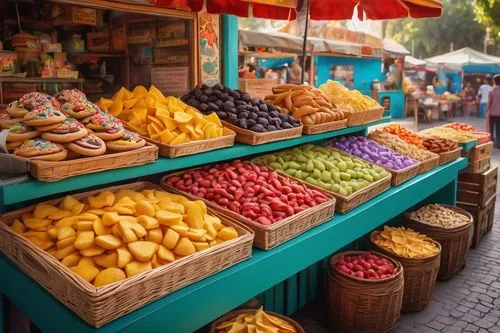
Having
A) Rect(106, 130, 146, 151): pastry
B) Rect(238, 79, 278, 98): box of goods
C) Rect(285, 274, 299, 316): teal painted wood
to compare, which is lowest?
Rect(285, 274, 299, 316): teal painted wood

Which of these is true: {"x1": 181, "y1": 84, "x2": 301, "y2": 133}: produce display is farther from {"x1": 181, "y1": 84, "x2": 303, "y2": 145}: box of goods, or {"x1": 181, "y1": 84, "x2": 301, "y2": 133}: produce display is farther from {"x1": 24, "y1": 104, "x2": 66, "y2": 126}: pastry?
{"x1": 24, "y1": 104, "x2": 66, "y2": 126}: pastry

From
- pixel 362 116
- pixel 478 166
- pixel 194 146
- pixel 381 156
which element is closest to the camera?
pixel 194 146

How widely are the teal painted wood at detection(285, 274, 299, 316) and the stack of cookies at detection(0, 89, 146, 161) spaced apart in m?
1.64

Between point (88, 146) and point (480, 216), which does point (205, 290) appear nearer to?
point (88, 146)

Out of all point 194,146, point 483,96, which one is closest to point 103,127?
point 194,146

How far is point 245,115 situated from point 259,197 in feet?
2.56

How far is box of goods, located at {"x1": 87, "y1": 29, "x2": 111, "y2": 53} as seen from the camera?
17.6 feet

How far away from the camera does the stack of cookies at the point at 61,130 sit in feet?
7.45

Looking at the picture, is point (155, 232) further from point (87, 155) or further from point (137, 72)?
point (137, 72)

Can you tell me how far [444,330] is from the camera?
11.3 feet

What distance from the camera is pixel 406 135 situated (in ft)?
18.2

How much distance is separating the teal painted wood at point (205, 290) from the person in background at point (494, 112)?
30.0 ft

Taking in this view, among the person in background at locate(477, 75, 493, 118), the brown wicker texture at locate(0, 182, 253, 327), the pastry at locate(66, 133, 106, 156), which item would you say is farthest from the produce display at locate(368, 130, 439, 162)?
the person in background at locate(477, 75, 493, 118)

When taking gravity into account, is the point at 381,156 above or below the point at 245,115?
below
